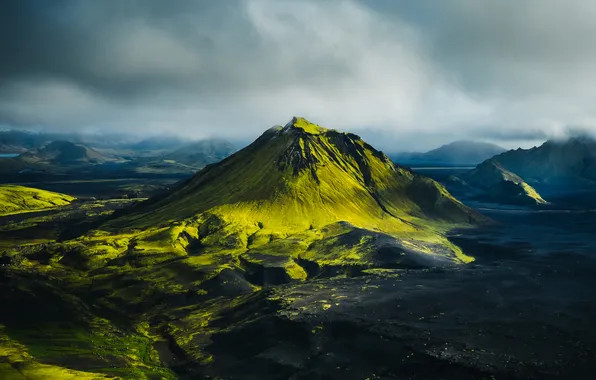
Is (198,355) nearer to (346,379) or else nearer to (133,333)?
(133,333)

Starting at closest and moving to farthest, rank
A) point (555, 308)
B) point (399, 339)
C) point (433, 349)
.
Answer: point (433, 349) → point (399, 339) → point (555, 308)

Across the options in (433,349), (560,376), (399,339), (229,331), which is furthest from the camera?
(229,331)

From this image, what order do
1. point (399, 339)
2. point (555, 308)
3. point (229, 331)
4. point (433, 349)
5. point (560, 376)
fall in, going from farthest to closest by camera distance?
point (555, 308)
point (229, 331)
point (399, 339)
point (433, 349)
point (560, 376)

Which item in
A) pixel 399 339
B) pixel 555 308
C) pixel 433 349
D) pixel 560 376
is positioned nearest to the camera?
pixel 560 376

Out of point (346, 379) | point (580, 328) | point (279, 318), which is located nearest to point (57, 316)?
point (279, 318)

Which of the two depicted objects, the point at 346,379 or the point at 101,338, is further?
the point at 101,338

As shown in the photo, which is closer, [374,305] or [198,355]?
[198,355]

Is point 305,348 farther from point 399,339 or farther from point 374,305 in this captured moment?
point 374,305

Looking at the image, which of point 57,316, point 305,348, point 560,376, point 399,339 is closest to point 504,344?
point 560,376

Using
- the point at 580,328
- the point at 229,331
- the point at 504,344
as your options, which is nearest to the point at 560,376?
the point at 504,344
